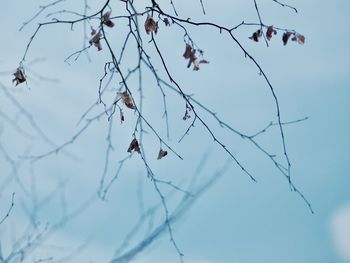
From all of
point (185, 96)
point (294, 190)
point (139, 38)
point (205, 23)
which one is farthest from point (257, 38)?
point (294, 190)

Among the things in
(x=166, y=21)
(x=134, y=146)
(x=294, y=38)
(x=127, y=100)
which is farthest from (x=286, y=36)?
(x=134, y=146)

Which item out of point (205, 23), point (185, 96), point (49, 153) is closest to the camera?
point (205, 23)

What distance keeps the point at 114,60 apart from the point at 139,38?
24 centimetres

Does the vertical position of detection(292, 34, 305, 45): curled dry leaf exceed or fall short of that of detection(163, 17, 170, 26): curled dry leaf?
it falls short

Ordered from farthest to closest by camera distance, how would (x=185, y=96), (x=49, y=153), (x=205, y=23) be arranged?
(x=49, y=153)
(x=185, y=96)
(x=205, y=23)

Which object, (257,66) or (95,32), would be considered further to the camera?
(95,32)

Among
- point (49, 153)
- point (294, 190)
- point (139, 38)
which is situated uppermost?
point (139, 38)

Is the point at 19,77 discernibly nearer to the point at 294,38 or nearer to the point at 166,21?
the point at 166,21

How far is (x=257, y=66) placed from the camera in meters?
3.00

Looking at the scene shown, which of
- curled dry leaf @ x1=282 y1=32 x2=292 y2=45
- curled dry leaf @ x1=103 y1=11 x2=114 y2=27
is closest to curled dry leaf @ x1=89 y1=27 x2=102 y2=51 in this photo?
curled dry leaf @ x1=103 y1=11 x2=114 y2=27

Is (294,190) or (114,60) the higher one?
(114,60)

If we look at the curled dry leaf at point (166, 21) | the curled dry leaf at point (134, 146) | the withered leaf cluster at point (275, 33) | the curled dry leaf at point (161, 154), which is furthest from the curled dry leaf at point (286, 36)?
the curled dry leaf at point (134, 146)

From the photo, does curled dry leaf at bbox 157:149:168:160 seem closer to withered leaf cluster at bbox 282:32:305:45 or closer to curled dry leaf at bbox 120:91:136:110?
curled dry leaf at bbox 120:91:136:110

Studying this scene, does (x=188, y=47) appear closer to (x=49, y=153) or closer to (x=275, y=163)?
(x=275, y=163)
